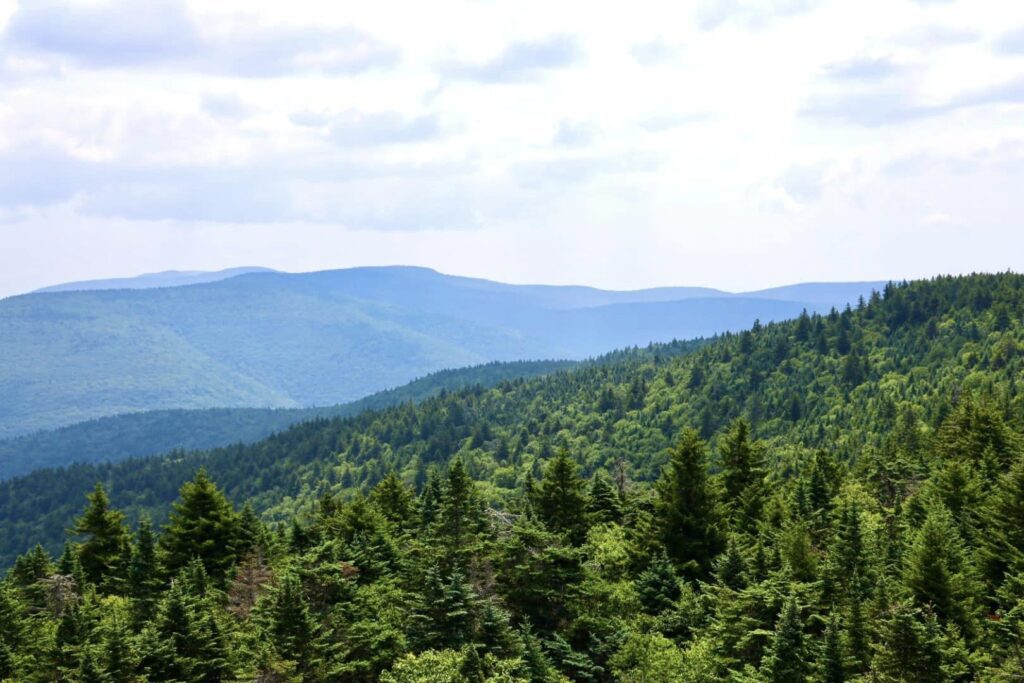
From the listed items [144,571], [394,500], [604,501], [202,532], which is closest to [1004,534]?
[604,501]

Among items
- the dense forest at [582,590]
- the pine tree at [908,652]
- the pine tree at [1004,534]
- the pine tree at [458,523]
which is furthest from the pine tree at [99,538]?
the pine tree at [1004,534]

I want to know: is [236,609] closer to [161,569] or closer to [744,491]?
[161,569]

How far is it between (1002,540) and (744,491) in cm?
2461

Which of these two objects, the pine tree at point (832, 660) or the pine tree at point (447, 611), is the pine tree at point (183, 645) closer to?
the pine tree at point (447, 611)

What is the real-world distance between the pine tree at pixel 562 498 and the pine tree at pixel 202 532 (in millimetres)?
23986

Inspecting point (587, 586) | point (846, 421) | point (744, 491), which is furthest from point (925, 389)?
point (587, 586)

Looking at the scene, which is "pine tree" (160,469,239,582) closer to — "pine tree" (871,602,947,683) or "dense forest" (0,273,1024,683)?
"dense forest" (0,273,1024,683)

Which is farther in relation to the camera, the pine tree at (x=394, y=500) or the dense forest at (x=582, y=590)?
the pine tree at (x=394, y=500)

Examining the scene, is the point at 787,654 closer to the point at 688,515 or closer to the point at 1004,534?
the point at 1004,534

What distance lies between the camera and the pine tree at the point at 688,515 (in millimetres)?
61969

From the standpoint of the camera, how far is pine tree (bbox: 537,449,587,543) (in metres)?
65.1

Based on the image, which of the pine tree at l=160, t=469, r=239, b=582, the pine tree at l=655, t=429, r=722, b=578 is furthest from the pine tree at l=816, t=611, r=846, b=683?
the pine tree at l=160, t=469, r=239, b=582

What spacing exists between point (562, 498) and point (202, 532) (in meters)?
28.0

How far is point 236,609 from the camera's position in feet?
188
